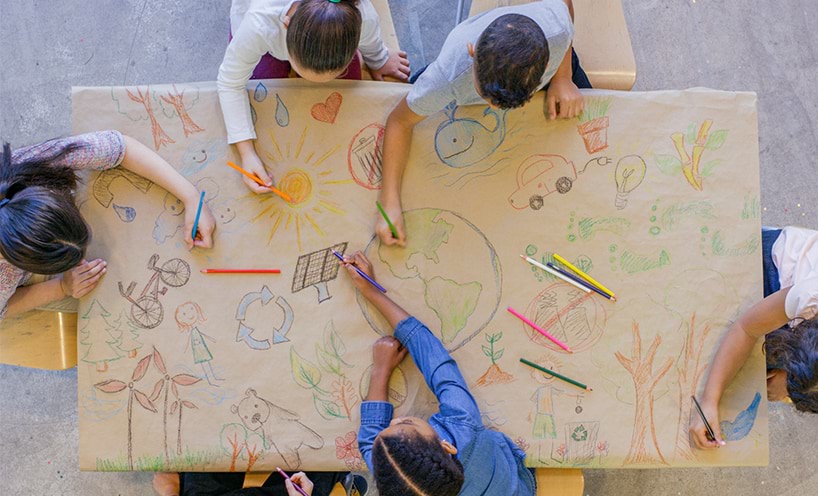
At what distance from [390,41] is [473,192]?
0.45m

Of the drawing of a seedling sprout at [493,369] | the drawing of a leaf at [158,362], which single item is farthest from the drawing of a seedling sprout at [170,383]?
the drawing of a seedling sprout at [493,369]

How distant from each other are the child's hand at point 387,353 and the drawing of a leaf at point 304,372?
117mm

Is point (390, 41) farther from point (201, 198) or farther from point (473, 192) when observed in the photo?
point (201, 198)

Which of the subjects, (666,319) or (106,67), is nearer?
(666,319)

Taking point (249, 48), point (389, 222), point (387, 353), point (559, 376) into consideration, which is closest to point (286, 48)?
point (249, 48)

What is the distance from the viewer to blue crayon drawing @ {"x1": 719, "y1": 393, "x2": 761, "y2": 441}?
4.13 feet

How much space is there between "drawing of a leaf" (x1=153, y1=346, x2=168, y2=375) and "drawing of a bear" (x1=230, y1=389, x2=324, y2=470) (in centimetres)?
Result: 16

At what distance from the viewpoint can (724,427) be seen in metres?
1.26

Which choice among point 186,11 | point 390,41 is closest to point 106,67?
point 186,11

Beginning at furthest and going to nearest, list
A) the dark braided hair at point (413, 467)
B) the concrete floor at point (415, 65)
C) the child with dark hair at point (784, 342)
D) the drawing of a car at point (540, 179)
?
the concrete floor at point (415, 65) < the drawing of a car at point (540, 179) < the child with dark hair at point (784, 342) < the dark braided hair at point (413, 467)

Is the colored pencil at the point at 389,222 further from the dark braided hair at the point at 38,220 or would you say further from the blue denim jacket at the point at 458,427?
the dark braided hair at the point at 38,220

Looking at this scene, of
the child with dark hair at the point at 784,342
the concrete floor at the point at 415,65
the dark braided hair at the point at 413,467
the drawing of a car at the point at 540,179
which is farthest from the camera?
the concrete floor at the point at 415,65

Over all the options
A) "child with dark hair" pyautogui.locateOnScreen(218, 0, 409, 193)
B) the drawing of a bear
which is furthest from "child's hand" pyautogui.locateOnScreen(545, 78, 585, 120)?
the drawing of a bear

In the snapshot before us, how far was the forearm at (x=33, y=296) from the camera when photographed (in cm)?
129
